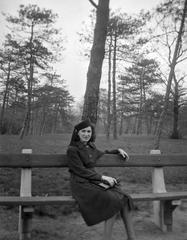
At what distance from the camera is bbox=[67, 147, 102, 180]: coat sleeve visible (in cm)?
303

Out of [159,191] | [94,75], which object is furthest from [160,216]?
[94,75]

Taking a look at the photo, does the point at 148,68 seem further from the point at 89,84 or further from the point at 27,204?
the point at 27,204

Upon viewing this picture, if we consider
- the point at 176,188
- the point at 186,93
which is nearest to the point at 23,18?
the point at 186,93

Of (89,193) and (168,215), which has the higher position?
(89,193)

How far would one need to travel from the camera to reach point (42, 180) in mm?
5543

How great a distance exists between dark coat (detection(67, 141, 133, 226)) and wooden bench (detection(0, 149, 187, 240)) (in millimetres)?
162

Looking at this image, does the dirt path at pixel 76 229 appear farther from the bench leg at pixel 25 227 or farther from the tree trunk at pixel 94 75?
the tree trunk at pixel 94 75

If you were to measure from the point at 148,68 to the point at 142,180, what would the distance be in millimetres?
23467

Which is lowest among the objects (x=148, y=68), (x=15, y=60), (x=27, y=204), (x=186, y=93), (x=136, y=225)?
(x=136, y=225)

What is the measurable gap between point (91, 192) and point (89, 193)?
3 centimetres

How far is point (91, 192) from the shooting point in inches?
115

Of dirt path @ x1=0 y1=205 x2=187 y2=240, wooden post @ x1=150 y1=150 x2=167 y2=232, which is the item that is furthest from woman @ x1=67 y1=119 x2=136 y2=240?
wooden post @ x1=150 y1=150 x2=167 y2=232

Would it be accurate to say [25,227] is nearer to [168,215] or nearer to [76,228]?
[76,228]

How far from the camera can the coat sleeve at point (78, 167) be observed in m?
3.03
